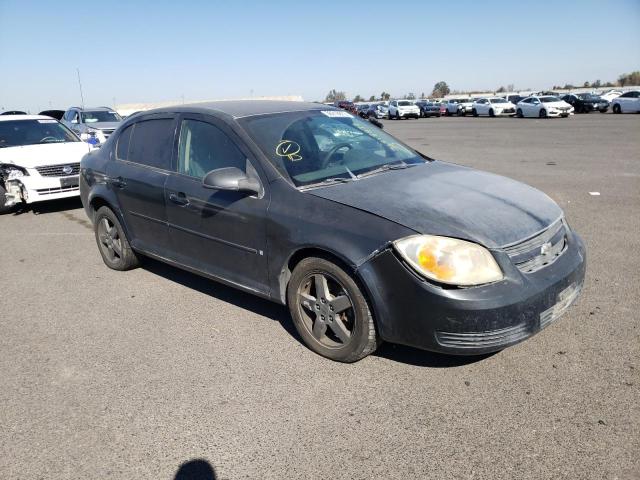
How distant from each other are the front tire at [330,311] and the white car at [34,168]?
6.60m

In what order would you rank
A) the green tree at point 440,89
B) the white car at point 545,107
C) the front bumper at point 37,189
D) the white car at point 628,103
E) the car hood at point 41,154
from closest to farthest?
the front bumper at point 37,189, the car hood at point 41,154, the white car at point 628,103, the white car at point 545,107, the green tree at point 440,89

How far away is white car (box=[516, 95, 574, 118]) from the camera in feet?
105

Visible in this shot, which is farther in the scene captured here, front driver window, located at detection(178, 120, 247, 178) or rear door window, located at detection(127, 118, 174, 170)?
rear door window, located at detection(127, 118, 174, 170)

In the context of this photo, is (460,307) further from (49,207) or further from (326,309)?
(49,207)

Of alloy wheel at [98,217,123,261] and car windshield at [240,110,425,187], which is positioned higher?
car windshield at [240,110,425,187]

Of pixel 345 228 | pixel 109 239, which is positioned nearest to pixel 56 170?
pixel 109 239

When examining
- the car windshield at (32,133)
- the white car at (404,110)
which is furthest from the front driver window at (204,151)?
the white car at (404,110)

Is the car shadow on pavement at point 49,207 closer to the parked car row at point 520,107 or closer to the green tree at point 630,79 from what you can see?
the parked car row at point 520,107

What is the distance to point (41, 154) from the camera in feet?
28.7

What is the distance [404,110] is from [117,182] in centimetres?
3962

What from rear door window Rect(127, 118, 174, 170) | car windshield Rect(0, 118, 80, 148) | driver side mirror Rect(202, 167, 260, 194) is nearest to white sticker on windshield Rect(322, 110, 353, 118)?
driver side mirror Rect(202, 167, 260, 194)

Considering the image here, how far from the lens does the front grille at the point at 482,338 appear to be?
2873 millimetres

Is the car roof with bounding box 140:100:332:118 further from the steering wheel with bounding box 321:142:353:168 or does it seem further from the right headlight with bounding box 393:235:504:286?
the right headlight with bounding box 393:235:504:286

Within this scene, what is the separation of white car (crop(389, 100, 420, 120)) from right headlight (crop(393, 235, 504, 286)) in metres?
41.1
